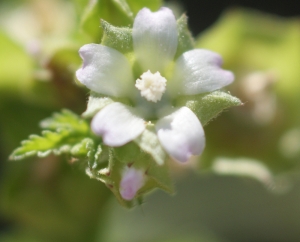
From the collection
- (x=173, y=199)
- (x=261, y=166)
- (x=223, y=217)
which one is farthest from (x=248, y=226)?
(x=261, y=166)

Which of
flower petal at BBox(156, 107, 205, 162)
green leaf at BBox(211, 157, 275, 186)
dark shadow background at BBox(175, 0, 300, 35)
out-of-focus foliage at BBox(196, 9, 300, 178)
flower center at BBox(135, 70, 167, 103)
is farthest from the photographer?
dark shadow background at BBox(175, 0, 300, 35)

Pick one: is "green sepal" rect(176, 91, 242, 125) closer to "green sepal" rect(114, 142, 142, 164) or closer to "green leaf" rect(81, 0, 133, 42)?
"green sepal" rect(114, 142, 142, 164)

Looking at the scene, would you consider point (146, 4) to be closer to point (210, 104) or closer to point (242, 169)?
point (210, 104)

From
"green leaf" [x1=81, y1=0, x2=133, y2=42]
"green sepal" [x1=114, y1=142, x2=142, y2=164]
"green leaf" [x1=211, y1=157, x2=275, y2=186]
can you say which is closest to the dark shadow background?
"green leaf" [x1=211, y1=157, x2=275, y2=186]

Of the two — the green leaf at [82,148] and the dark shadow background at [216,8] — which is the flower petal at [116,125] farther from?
the dark shadow background at [216,8]

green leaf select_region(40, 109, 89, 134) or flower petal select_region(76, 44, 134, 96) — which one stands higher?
flower petal select_region(76, 44, 134, 96)

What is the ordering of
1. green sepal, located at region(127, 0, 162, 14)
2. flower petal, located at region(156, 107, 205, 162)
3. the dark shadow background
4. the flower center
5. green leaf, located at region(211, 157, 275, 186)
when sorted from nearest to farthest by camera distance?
flower petal, located at region(156, 107, 205, 162), the flower center, green sepal, located at region(127, 0, 162, 14), green leaf, located at region(211, 157, 275, 186), the dark shadow background

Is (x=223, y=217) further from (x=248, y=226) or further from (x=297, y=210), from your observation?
(x=297, y=210)

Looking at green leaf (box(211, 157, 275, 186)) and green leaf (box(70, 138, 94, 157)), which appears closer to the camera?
green leaf (box(70, 138, 94, 157))
